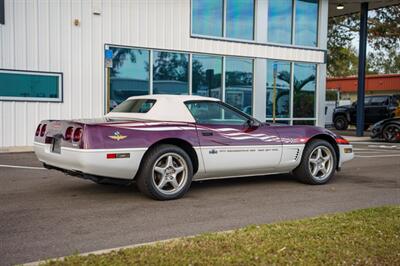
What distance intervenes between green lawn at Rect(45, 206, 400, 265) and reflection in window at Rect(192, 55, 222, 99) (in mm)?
11218

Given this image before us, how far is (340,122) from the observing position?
27.2 m

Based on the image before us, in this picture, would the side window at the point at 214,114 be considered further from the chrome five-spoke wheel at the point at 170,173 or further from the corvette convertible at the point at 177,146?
the chrome five-spoke wheel at the point at 170,173

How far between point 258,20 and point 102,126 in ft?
40.0

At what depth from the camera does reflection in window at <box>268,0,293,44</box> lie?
17.7 meters

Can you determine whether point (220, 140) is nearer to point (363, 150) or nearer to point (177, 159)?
point (177, 159)

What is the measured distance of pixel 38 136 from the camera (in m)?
6.98

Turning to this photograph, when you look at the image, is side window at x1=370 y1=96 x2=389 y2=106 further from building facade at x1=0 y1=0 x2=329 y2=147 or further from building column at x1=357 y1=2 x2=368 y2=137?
building facade at x1=0 y1=0 x2=329 y2=147

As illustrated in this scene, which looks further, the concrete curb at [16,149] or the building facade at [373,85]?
the building facade at [373,85]

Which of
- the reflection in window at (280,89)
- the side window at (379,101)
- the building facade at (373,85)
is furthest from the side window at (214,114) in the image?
the building facade at (373,85)

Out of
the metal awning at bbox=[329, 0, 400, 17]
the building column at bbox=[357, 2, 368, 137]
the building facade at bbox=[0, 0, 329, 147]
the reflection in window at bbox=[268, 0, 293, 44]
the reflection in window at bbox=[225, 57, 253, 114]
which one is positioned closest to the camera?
the building facade at bbox=[0, 0, 329, 147]

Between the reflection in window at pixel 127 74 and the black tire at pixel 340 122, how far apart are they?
1522 centimetres

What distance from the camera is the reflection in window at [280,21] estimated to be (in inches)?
697

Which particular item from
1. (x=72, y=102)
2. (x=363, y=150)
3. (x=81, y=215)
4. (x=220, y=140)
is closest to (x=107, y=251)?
(x=81, y=215)

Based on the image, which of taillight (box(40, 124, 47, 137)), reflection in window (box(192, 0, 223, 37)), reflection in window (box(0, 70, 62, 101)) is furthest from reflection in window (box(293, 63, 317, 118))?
taillight (box(40, 124, 47, 137))
